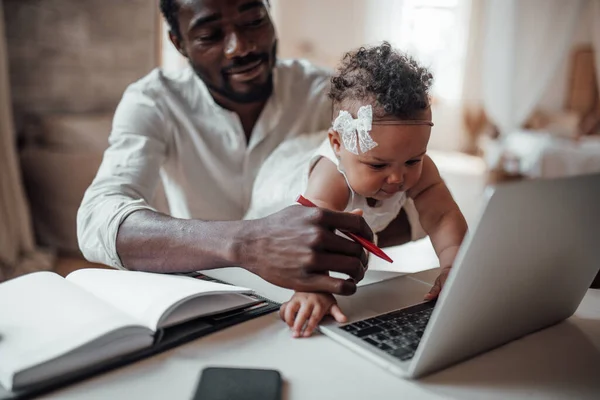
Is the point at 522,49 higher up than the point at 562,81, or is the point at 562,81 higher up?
the point at 522,49

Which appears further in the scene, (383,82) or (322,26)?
(322,26)

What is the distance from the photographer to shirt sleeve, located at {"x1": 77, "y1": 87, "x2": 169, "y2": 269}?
1.10 metres

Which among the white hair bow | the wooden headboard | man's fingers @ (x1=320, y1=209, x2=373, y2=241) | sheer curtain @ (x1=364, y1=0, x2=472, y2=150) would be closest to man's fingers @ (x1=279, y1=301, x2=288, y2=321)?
man's fingers @ (x1=320, y1=209, x2=373, y2=241)

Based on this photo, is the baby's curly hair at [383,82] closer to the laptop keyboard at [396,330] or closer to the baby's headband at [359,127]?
the baby's headband at [359,127]

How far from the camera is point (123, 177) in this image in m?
1.31

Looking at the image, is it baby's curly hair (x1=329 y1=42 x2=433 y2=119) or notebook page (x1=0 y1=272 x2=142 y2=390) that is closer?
notebook page (x1=0 y1=272 x2=142 y2=390)

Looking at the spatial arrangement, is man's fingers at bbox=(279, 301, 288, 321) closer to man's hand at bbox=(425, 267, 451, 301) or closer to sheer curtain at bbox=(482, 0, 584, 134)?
man's hand at bbox=(425, 267, 451, 301)

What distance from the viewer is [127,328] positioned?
68 centimetres

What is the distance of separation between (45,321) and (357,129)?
1.96 ft

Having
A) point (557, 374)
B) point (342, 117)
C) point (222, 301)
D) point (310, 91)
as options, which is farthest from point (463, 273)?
point (310, 91)

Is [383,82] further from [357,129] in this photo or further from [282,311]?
[282,311]

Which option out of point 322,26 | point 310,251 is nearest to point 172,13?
point 310,251

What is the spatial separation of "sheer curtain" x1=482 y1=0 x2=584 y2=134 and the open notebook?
504cm

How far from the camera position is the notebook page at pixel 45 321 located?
0.62 m
